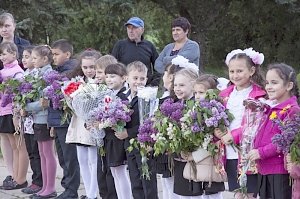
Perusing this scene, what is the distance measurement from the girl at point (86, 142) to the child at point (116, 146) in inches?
15.4

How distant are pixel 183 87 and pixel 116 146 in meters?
1.11

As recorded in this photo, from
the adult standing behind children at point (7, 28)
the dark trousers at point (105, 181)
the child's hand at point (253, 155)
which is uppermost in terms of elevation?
the adult standing behind children at point (7, 28)

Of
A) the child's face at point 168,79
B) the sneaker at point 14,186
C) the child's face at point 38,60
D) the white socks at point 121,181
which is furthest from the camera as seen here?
the sneaker at point 14,186

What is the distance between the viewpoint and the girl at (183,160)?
17.3 feet

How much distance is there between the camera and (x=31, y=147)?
7.45 metres

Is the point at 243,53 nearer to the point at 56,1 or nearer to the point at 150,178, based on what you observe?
→ the point at 150,178

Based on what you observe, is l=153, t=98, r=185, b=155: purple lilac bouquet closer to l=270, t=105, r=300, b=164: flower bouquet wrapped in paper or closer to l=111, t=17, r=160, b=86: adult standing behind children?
l=270, t=105, r=300, b=164: flower bouquet wrapped in paper

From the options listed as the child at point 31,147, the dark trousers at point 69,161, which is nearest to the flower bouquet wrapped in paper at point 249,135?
the dark trousers at point 69,161

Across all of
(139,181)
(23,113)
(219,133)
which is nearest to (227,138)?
(219,133)

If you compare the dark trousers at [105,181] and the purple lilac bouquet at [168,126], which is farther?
the dark trousers at [105,181]

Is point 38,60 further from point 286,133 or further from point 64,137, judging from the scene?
point 286,133

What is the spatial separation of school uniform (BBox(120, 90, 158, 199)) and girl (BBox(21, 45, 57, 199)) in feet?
4.80

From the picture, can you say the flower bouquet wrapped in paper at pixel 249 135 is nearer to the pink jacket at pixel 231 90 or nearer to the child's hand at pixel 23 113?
the pink jacket at pixel 231 90

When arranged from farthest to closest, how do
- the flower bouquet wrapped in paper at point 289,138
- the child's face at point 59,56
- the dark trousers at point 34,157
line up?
the dark trousers at point 34,157 → the child's face at point 59,56 → the flower bouquet wrapped in paper at point 289,138
